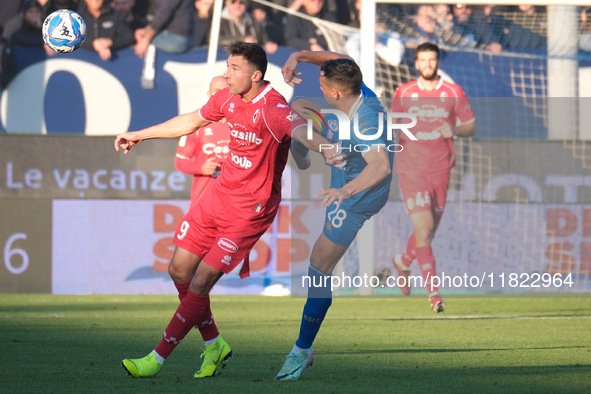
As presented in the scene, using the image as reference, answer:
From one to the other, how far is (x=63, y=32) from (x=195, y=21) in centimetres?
626

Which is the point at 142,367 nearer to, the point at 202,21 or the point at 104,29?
the point at 202,21

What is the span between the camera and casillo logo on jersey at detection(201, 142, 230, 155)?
875cm

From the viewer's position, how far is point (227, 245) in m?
5.74

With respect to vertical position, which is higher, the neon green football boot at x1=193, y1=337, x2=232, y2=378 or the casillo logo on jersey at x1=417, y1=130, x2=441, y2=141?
the casillo logo on jersey at x1=417, y1=130, x2=441, y2=141

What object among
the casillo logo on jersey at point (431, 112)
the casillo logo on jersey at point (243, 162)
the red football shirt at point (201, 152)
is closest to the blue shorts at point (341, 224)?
the casillo logo on jersey at point (243, 162)

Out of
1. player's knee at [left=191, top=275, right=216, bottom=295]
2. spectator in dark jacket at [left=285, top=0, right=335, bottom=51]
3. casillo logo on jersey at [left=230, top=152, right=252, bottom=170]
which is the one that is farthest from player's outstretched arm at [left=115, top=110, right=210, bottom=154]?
spectator in dark jacket at [left=285, top=0, right=335, bottom=51]

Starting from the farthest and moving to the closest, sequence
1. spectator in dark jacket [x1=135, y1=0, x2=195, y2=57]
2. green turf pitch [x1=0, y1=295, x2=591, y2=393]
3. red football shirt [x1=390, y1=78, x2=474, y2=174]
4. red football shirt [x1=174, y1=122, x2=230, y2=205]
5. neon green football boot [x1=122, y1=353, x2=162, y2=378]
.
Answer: spectator in dark jacket [x1=135, y1=0, x2=195, y2=57] → red football shirt [x1=390, y1=78, x2=474, y2=174] → red football shirt [x1=174, y1=122, x2=230, y2=205] → neon green football boot [x1=122, y1=353, x2=162, y2=378] → green turf pitch [x1=0, y1=295, x2=591, y2=393]

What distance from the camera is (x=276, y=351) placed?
6.99m

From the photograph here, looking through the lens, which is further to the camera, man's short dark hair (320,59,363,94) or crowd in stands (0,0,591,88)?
crowd in stands (0,0,591,88)

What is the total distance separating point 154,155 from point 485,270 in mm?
4935

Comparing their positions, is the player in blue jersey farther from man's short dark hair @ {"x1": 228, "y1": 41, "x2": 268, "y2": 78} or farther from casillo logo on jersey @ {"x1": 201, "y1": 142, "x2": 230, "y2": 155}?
casillo logo on jersey @ {"x1": 201, "y1": 142, "x2": 230, "y2": 155}

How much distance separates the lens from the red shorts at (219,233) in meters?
5.74

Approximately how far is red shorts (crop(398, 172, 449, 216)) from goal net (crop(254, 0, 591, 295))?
0.18 meters

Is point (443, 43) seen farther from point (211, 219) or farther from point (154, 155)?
point (211, 219)
